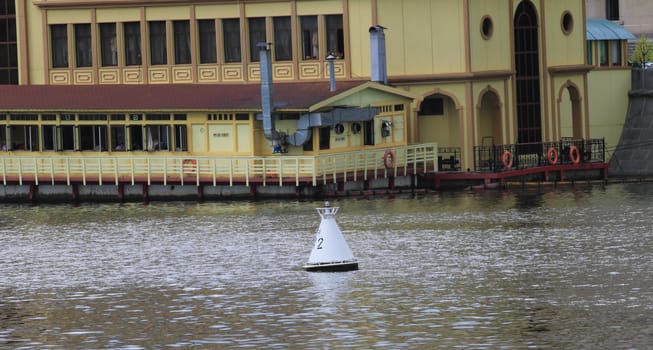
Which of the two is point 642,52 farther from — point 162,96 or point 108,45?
point 162,96

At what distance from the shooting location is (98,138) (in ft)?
278

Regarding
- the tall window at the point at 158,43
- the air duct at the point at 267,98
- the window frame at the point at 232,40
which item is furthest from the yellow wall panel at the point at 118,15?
the air duct at the point at 267,98

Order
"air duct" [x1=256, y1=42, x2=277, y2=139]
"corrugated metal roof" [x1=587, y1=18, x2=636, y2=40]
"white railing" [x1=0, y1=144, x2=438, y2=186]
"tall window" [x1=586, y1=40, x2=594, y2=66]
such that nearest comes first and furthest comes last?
1. "white railing" [x1=0, y1=144, x2=438, y2=186]
2. "air duct" [x1=256, y1=42, x2=277, y2=139]
3. "tall window" [x1=586, y1=40, x2=594, y2=66]
4. "corrugated metal roof" [x1=587, y1=18, x2=636, y2=40]

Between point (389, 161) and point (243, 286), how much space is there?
2773cm

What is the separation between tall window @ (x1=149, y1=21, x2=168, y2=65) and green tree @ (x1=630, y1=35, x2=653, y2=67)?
29.4 meters

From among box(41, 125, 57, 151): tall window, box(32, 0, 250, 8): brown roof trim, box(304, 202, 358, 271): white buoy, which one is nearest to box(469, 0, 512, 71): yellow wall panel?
box(32, 0, 250, 8): brown roof trim

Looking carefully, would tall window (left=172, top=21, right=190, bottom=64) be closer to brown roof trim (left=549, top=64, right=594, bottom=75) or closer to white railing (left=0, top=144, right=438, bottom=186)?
white railing (left=0, top=144, right=438, bottom=186)

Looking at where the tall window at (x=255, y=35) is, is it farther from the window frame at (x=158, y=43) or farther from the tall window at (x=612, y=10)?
the tall window at (x=612, y=10)

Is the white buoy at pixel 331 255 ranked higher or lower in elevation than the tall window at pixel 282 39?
lower

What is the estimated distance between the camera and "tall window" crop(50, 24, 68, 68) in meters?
92.4

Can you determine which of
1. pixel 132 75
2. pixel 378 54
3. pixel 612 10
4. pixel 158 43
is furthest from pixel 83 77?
pixel 612 10

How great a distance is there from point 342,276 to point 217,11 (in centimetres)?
3651

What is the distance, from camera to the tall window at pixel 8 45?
9419cm

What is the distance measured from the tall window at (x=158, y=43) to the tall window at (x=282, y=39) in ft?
17.7
